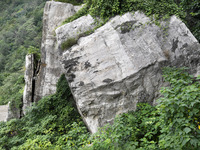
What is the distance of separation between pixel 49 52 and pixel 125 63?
18.1ft

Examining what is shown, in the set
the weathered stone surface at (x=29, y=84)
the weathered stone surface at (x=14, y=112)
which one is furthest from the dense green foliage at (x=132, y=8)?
the weathered stone surface at (x=14, y=112)

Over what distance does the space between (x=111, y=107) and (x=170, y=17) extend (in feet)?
12.5

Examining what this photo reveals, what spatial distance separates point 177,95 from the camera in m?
3.03

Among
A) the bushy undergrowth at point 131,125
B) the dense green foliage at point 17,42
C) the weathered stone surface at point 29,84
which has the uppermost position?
the dense green foliage at point 17,42

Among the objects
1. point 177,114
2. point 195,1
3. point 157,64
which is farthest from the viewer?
point 195,1

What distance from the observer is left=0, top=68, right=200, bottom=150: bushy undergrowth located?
2885 mm

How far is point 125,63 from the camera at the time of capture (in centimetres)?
578

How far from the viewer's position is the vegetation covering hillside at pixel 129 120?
115 inches

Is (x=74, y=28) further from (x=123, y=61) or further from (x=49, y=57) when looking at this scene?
(x=49, y=57)

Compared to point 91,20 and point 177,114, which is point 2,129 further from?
point 177,114

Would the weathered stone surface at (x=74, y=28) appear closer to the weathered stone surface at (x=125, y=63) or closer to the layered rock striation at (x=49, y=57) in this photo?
the weathered stone surface at (x=125, y=63)

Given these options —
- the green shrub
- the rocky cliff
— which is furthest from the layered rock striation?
the green shrub

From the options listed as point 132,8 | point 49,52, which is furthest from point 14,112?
point 132,8

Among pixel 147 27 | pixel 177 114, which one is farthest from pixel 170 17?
pixel 177 114
